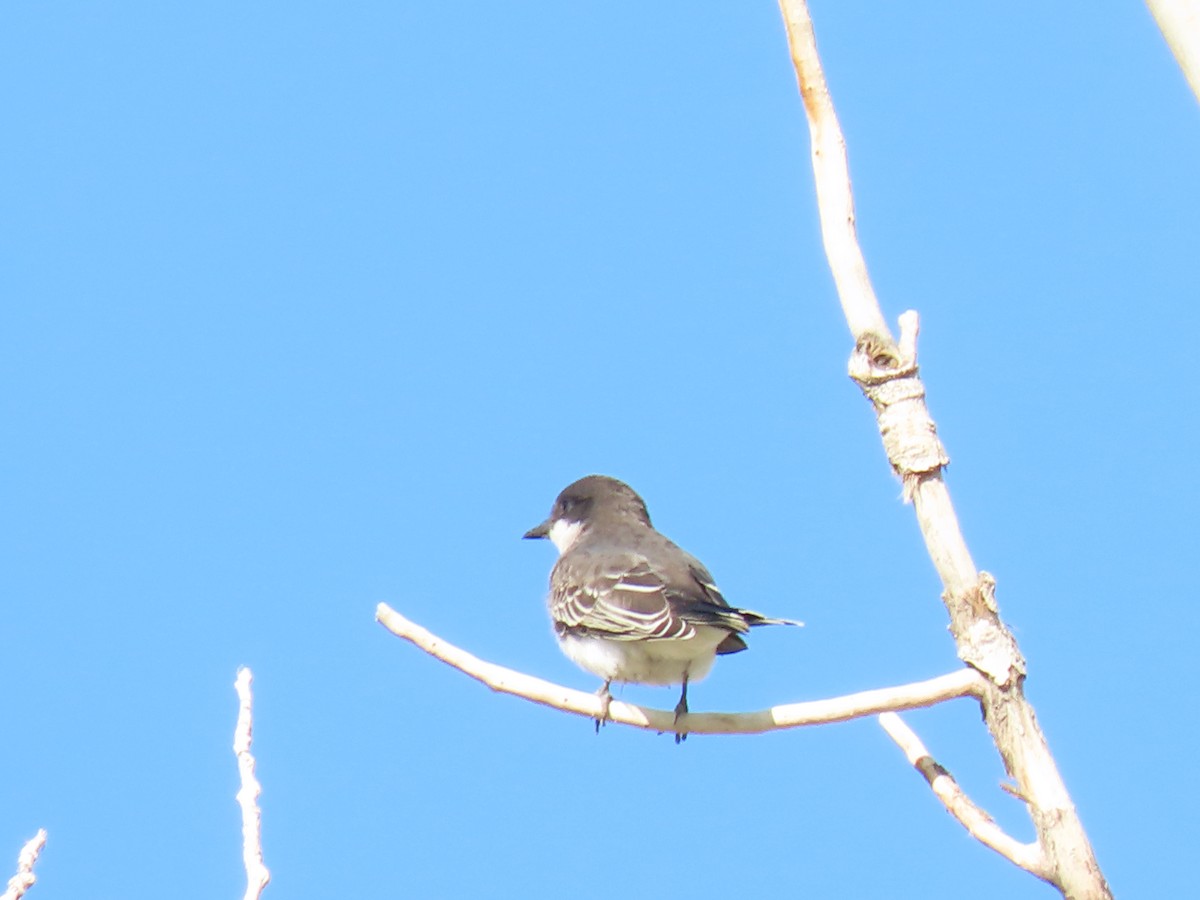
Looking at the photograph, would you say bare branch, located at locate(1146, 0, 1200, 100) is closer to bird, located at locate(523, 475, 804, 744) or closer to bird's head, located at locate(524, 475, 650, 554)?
bird, located at locate(523, 475, 804, 744)

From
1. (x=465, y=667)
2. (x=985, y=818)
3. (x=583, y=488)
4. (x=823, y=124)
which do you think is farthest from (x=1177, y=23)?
(x=583, y=488)

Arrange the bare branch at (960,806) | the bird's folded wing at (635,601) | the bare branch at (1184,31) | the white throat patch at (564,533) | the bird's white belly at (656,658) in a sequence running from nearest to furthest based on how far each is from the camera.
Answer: the bare branch at (1184,31) → the bare branch at (960,806) → the bird's folded wing at (635,601) → the bird's white belly at (656,658) → the white throat patch at (564,533)

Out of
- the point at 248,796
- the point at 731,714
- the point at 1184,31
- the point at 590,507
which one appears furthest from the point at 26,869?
the point at 590,507

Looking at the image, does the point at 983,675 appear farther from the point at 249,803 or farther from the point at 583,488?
the point at 583,488

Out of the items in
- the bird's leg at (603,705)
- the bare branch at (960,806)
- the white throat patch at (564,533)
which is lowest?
the bare branch at (960,806)

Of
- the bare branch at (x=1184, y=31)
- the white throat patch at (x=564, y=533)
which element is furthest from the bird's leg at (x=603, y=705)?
the bare branch at (x=1184, y=31)

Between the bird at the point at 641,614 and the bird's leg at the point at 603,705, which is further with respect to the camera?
the bird at the point at 641,614

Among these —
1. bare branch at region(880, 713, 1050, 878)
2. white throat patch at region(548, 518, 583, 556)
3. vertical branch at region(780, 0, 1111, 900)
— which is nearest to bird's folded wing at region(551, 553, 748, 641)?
white throat patch at region(548, 518, 583, 556)

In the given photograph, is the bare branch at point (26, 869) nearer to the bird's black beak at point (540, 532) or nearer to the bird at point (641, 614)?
the bird at point (641, 614)
